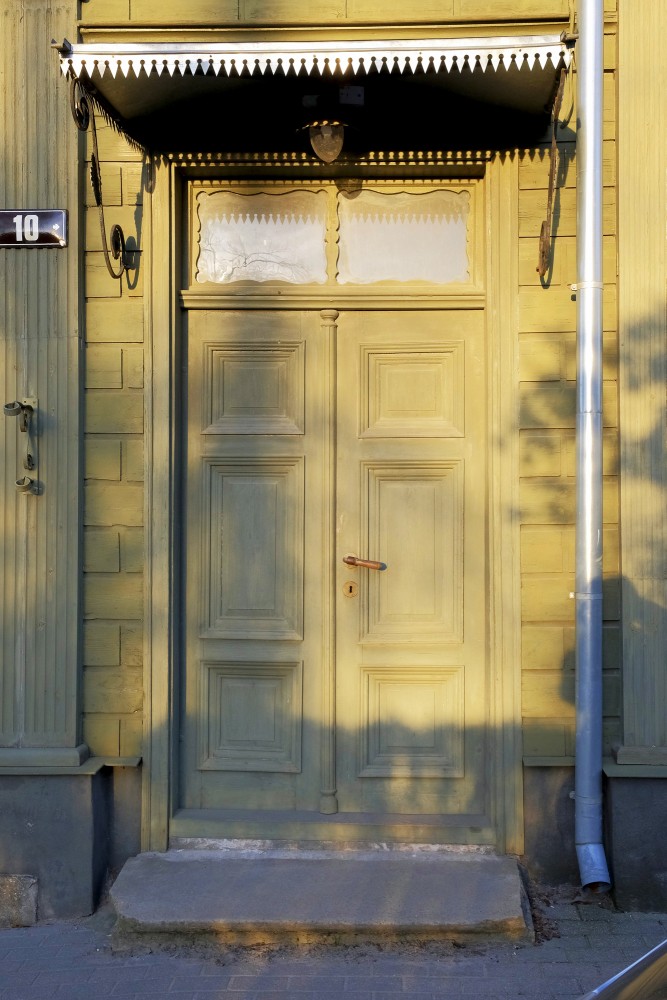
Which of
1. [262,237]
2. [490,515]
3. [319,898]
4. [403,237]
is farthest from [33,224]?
[319,898]

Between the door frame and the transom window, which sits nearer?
the door frame

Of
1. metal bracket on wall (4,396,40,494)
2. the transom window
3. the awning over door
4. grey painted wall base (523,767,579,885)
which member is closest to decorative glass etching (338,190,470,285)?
the transom window

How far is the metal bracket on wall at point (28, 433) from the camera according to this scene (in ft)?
14.2

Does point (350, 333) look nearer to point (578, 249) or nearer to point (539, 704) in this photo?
point (578, 249)

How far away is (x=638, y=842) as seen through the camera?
4148mm

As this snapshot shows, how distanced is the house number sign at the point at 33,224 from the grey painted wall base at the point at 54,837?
2483 mm

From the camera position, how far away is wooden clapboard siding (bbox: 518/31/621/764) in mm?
4340

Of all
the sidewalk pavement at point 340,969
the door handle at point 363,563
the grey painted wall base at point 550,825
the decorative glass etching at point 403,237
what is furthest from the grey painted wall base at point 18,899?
the decorative glass etching at point 403,237

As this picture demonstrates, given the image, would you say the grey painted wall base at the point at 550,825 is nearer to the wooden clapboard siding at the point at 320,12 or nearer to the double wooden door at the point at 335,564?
the double wooden door at the point at 335,564

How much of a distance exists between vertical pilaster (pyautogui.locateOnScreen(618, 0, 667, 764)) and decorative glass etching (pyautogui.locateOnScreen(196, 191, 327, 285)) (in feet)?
4.78

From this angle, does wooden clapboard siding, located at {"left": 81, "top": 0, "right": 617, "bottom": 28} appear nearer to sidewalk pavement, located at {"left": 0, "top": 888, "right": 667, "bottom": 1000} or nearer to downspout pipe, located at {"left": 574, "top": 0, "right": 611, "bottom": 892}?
downspout pipe, located at {"left": 574, "top": 0, "right": 611, "bottom": 892}

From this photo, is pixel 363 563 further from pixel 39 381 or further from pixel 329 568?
pixel 39 381

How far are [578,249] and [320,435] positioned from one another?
4.85 ft

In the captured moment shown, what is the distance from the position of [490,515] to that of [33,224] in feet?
8.36
